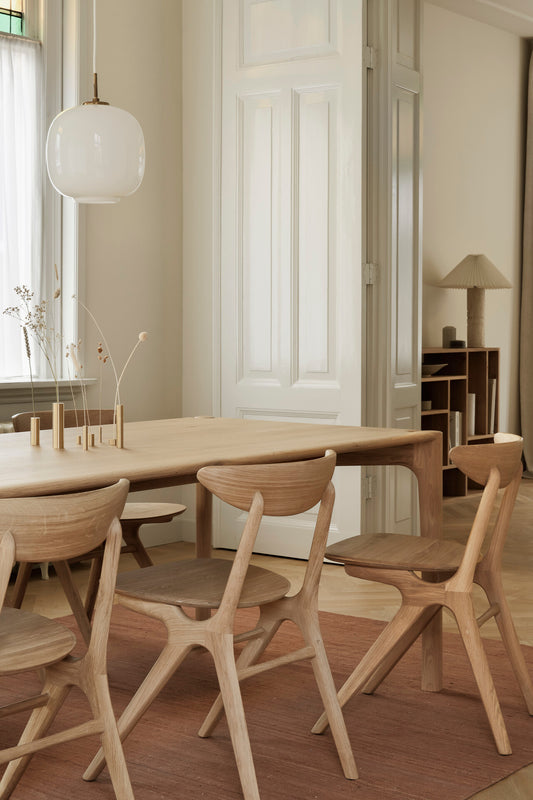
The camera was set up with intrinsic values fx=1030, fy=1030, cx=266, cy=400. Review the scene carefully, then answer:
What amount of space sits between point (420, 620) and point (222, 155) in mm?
3266

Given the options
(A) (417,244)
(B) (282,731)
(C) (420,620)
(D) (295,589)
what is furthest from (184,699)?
(A) (417,244)

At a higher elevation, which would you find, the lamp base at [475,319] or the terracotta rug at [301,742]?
the lamp base at [475,319]

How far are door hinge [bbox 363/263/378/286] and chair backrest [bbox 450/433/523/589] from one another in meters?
2.18

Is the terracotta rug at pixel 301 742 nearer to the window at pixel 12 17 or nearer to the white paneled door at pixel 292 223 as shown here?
the white paneled door at pixel 292 223

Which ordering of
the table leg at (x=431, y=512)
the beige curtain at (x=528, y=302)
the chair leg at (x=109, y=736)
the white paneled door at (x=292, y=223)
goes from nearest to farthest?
1. the chair leg at (x=109, y=736)
2. the table leg at (x=431, y=512)
3. the white paneled door at (x=292, y=223)
4. the beige curtain at (x=528, y=302)

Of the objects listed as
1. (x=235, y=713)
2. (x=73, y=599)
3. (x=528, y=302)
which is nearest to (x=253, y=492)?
(x=235, y=713)

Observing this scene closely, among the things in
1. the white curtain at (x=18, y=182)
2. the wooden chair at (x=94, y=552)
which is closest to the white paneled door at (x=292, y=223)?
the white curtain at (x=18, y=182)

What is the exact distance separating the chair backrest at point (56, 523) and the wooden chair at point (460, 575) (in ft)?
3.44

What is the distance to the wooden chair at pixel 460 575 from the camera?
9.26ft

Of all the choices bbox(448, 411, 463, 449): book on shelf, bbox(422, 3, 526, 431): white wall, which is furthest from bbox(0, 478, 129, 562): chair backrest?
bbox(422, 3, 526, 431): white wall

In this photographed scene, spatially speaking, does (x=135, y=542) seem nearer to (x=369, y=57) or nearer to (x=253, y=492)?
(x=253, y=492)

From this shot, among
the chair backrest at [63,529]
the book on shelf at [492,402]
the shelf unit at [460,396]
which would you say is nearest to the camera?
the chair backrest at [63,529]

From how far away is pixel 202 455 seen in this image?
8.99ft

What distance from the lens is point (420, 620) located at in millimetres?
3170
